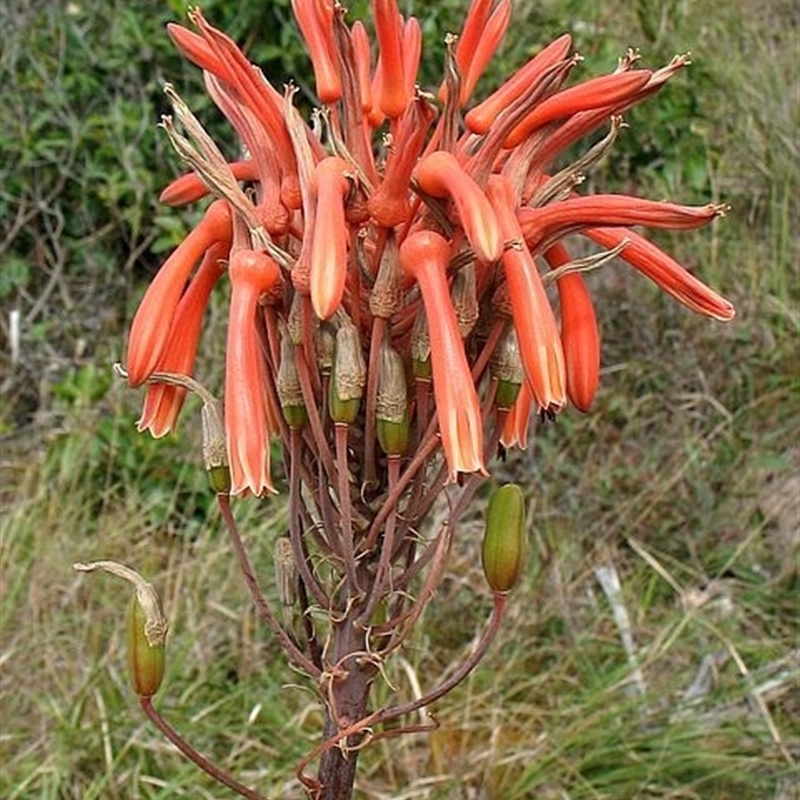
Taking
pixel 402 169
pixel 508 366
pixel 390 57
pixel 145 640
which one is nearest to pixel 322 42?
pixel 390 57

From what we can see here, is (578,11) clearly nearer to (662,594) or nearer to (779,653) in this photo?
(662,594)

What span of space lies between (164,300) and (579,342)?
0.28 metres

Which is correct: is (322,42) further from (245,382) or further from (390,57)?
(245,382)

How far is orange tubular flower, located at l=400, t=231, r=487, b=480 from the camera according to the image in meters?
0.77

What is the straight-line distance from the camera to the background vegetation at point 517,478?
7.56 ft

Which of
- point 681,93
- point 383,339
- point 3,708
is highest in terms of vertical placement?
point 383,339

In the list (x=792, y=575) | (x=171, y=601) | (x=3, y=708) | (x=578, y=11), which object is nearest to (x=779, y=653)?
(x=792, y=575)

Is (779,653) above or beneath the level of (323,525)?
beneath

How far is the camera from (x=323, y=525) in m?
0.91

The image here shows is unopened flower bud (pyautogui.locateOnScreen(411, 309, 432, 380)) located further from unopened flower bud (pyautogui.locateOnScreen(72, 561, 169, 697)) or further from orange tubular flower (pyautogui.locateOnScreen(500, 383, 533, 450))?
unopened flower bud (pyautogui.locateOnScreen(72, 561, 169, 697))

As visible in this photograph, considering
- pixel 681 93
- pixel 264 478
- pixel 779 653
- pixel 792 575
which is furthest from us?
pixel 681 93

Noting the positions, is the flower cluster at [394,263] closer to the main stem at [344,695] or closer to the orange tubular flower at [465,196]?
the orange tubular flower at [465,196]

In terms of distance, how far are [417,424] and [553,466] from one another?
2273 mm

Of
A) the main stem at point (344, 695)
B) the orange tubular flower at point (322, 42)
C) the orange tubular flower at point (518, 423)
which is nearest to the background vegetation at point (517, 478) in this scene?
the main stem at point (344, 695)
